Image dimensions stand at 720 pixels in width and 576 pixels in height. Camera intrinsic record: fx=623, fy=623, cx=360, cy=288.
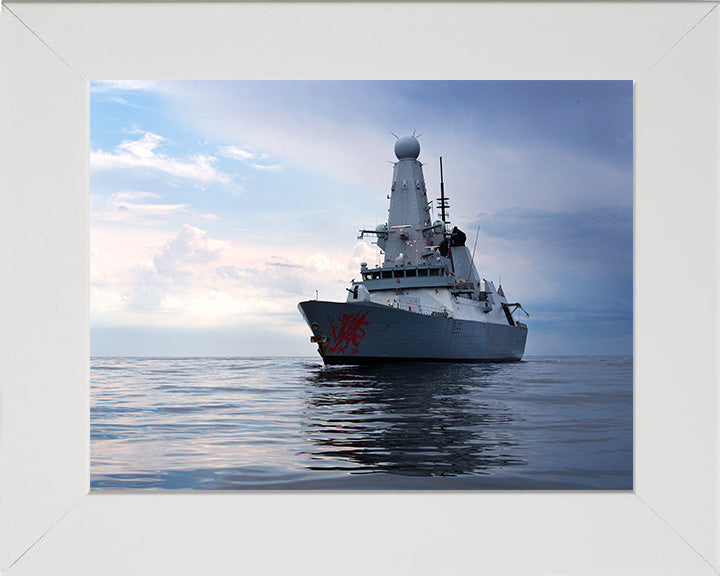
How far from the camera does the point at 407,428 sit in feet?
17.7

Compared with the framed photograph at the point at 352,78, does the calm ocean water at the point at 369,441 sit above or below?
below

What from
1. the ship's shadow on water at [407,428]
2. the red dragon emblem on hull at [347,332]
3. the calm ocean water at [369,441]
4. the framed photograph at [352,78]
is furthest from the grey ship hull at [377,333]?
the framed photograph at [352,78]

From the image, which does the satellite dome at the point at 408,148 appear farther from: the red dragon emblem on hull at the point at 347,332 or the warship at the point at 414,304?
the red dragon emblem on hull at the point at 347,332

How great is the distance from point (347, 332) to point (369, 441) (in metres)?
9.00

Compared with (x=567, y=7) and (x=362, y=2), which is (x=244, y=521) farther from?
(x=567, y=7)

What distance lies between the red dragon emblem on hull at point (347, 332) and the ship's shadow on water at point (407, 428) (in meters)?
2.83

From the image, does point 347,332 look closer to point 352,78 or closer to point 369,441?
point 369,441

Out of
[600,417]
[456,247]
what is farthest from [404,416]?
[456,247]

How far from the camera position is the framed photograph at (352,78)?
2088 millimetres

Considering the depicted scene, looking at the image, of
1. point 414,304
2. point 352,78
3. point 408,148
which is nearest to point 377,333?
point 414,304

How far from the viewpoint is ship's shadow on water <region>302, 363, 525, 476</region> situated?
3.76m

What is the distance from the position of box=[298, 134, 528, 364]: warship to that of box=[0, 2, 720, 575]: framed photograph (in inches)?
416

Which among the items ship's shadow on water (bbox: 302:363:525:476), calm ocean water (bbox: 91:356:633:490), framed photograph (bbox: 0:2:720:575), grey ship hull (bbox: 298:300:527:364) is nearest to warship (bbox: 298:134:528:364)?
grey ship hull (bbox: 298:300:527:364)

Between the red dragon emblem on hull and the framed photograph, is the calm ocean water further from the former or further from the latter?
the red dragon emblem on hull
